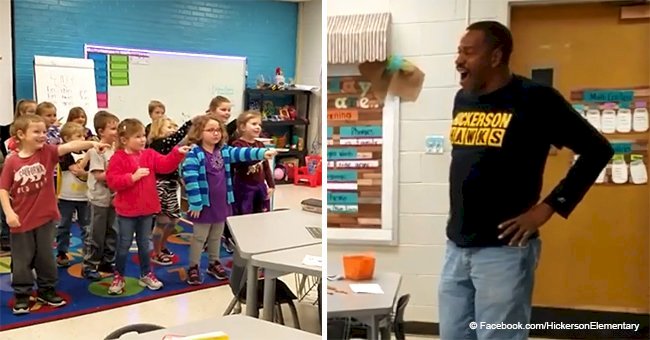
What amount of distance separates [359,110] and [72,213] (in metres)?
0.91

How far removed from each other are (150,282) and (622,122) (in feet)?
4.18

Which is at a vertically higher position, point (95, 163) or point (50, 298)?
point (95, 163)

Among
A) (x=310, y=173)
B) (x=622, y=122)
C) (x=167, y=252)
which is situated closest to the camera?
(x=622, y=122)

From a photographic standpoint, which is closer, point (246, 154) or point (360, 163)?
point (360, 163)

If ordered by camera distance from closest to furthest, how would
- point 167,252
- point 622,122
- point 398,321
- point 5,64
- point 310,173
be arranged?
point 622,122 → point 398,321 → point 310,173 → point 5,64 → point 167,252

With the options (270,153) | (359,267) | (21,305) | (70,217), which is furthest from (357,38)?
(21,305)

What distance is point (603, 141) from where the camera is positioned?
4.16 feet

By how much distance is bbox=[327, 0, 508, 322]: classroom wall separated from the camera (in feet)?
4.27

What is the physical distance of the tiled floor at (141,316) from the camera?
170cm

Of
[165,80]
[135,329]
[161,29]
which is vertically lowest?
[135,329]

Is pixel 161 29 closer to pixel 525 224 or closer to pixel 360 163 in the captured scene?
pixel 360 163

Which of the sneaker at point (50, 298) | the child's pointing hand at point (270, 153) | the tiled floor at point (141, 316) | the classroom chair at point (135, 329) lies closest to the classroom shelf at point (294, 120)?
the child's pointing hand at point (270, 153)

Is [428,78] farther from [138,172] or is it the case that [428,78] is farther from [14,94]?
[14,94]

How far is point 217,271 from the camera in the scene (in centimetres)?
170
